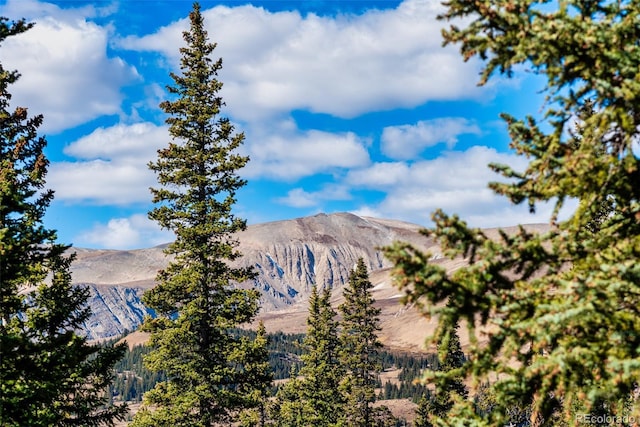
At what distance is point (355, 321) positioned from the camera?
41156 mm

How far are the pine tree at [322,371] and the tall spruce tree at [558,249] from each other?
34289 mm

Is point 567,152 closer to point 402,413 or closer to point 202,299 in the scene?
point 202,299

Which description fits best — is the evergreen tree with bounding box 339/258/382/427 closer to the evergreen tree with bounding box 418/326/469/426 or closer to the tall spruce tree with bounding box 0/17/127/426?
the evergreen tree with bounding box 418/326/469/426

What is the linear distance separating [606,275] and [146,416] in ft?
61.4

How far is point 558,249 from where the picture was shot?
21.8 feet

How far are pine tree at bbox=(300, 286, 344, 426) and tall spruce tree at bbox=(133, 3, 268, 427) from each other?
19332mm

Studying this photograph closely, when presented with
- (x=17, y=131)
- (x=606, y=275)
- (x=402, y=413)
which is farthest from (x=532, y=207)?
(x=402, y=413)

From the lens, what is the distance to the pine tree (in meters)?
39.5

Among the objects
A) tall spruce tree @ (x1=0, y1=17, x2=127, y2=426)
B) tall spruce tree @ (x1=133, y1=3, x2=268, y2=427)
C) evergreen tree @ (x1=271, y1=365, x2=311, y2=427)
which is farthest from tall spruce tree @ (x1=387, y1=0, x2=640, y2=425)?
evergreen tree @ (x1=271, y1=365, x2=311, y2=427)

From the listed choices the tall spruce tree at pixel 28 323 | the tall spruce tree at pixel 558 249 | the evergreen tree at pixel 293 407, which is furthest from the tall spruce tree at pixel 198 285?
A: the evergreen tree at pixel 293 407

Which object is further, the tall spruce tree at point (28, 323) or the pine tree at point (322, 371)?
the pine tree at point (322, 371)

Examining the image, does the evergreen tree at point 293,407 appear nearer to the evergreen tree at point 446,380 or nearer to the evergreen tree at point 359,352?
the evergreen tree at point 359,352

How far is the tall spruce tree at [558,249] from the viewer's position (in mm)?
6074

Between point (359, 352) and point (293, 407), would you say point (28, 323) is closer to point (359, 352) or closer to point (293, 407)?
point (359, 352)
